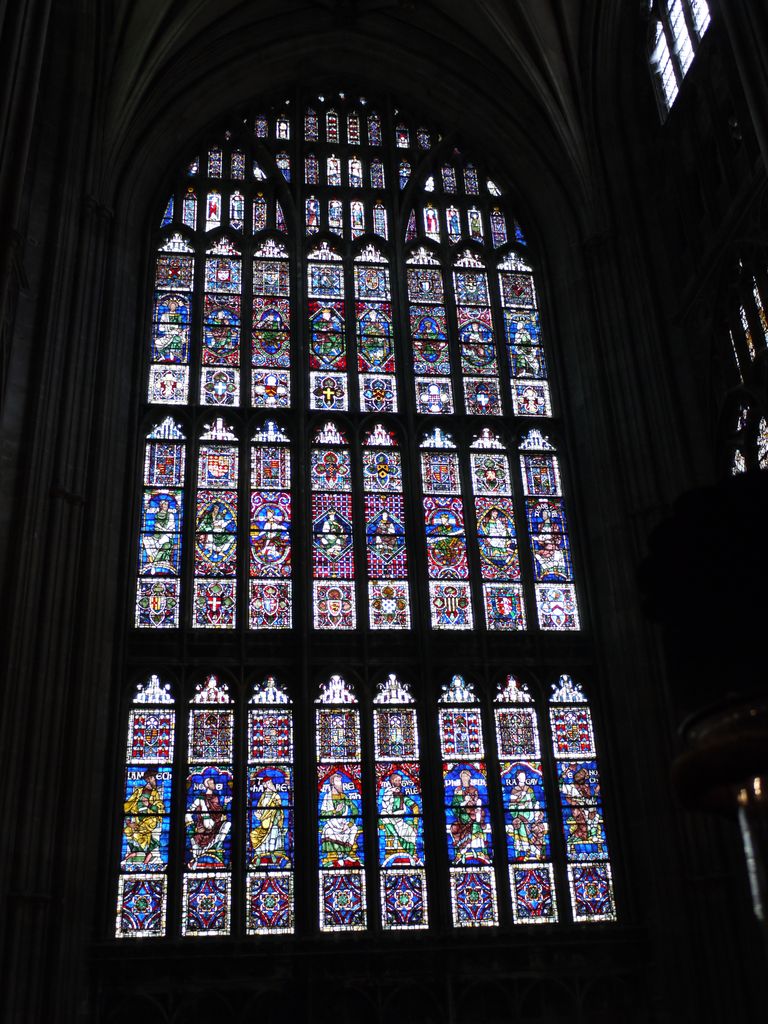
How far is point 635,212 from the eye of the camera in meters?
16.6

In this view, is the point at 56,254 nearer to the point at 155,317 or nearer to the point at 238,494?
the point at 155,317

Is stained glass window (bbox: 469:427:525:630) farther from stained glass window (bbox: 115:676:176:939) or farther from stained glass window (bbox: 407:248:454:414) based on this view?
stained glass window (bbox: 115:676:176:939)

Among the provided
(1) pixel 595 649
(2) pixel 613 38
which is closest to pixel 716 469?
(1) pixel 595 649

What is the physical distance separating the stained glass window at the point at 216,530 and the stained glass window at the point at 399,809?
2.18m

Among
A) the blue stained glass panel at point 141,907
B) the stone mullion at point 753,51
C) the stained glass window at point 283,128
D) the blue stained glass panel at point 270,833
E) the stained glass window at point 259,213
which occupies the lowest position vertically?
the blue stained glass panel at point 141,907

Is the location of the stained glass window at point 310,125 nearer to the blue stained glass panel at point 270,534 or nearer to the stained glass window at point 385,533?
the stained glass window at point 385,533

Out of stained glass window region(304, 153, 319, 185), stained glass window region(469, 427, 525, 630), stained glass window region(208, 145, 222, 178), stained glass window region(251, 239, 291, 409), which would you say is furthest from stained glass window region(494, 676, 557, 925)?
stained glass window region(208, 145, 222, 178)

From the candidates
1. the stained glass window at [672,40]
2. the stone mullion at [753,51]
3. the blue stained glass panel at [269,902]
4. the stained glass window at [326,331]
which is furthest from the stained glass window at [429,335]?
the blue stained glass panel at [269,902]

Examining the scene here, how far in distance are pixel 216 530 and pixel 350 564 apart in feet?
5.67

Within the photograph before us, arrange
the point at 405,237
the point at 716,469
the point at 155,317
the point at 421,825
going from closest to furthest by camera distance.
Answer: the point at 421,825, the point at 716,469, the point at 155,317, the point at 405,237

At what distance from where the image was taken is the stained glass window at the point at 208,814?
12789 millimetres

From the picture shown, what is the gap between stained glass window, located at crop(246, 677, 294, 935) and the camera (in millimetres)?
12844

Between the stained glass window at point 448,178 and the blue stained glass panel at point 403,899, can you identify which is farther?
the stained glass window at point 448,178

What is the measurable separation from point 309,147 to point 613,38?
4.72 m
